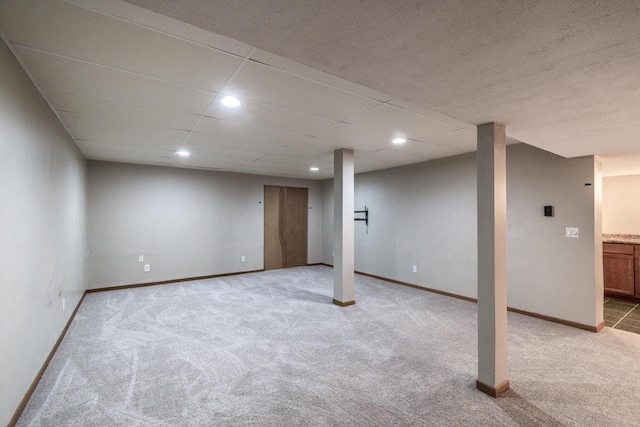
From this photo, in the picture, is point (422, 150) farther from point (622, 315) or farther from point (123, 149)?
point (123, 149)

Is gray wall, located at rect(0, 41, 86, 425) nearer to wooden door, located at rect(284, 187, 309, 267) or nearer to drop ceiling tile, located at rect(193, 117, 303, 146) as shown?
drop ceiling tile, located at rect(193, 117, 303, 146)

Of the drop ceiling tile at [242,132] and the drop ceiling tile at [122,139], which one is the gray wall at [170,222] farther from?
the drop ceiling tile at [242,132]

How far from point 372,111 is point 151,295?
185 inches

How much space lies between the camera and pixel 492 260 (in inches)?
92.3

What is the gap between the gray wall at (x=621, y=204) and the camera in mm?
5586

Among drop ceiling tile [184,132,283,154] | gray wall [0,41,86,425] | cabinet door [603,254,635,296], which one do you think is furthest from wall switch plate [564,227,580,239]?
gray wall [0,41,86,425]

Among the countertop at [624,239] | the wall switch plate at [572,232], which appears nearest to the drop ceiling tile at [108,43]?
the wall switch plate at [572,232]

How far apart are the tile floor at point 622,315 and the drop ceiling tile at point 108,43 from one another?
5.26m

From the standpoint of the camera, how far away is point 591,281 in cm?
360

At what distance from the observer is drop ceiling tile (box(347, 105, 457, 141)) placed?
281cm

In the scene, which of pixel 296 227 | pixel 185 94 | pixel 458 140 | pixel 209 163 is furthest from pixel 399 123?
pixel 296 227

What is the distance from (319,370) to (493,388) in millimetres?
1371

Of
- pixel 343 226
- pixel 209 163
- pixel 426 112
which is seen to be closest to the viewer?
pixel 426 112

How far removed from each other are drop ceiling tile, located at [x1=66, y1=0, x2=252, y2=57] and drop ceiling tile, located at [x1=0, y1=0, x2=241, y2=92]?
0.05 metres
